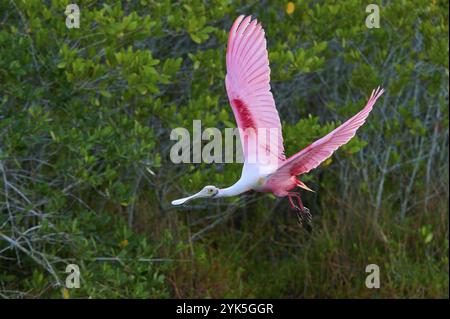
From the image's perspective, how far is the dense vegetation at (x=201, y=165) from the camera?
298 inches

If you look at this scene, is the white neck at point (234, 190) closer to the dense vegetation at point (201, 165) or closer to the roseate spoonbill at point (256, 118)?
the roseate spoonbill at point (256, 118)

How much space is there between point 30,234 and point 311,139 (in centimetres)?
193

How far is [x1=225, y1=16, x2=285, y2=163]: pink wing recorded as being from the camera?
545cm

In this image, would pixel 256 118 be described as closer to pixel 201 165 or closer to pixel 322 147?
pixel 322 147

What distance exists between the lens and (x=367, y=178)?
9.42 metres

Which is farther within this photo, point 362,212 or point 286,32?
point 362,212

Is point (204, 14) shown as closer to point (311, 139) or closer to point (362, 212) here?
point (311, 139)

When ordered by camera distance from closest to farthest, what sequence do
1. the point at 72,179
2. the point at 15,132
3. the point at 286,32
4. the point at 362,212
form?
the point at 15,132, the point at 72,179, the point at 286,32, the point at 362,212

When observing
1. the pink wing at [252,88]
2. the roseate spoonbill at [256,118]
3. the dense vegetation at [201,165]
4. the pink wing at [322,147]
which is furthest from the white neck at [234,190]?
the dense vegetation at [201,165]

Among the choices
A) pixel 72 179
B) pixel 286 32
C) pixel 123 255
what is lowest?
pixel 123 255

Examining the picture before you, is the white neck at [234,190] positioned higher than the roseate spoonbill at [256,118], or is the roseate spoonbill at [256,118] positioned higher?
the roseate spoonbill at [256,118]

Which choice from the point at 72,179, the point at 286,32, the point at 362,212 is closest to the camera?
the point at 72,179

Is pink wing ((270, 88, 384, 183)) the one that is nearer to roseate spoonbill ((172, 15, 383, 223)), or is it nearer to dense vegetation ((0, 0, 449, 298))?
roseate spoonbill ((172, 15, 383, 223))

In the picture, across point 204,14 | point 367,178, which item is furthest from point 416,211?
point 204,14
